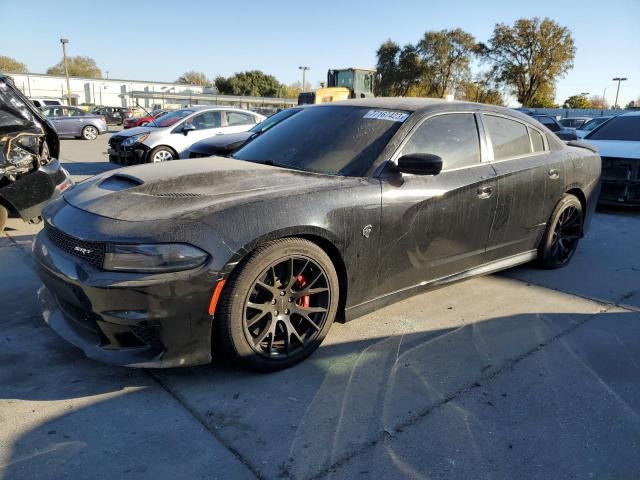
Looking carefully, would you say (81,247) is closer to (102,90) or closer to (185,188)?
(185,188)

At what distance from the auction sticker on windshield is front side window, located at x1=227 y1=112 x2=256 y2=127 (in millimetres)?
7923

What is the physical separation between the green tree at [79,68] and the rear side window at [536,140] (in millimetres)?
91747

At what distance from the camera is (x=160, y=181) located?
289 cm

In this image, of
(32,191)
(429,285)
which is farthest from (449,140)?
(32,191)

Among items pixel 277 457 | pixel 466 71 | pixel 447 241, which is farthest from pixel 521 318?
pixel 466 71

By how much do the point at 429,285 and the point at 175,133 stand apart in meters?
8.31

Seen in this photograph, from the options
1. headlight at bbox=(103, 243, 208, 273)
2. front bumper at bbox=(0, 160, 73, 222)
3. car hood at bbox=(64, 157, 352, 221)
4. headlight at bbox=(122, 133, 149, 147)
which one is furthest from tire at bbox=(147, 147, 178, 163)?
headlight at bbox=(103, 243, 208, 273)

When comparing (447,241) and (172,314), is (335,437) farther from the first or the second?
(447,241)

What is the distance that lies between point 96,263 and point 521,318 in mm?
2955

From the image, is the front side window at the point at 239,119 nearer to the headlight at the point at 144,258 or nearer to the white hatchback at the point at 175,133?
the white hatchback at the point at 175,133

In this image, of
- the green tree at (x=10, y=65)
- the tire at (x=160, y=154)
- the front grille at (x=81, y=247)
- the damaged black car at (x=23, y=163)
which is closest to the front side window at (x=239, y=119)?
the tire at (x=160, y=154)

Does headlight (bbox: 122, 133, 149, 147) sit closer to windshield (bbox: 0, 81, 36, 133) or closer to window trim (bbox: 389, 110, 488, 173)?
windshield (bbox: 0, 81, 36, 133)

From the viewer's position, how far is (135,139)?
10.1m

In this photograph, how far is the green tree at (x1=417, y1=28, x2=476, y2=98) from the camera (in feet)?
161
